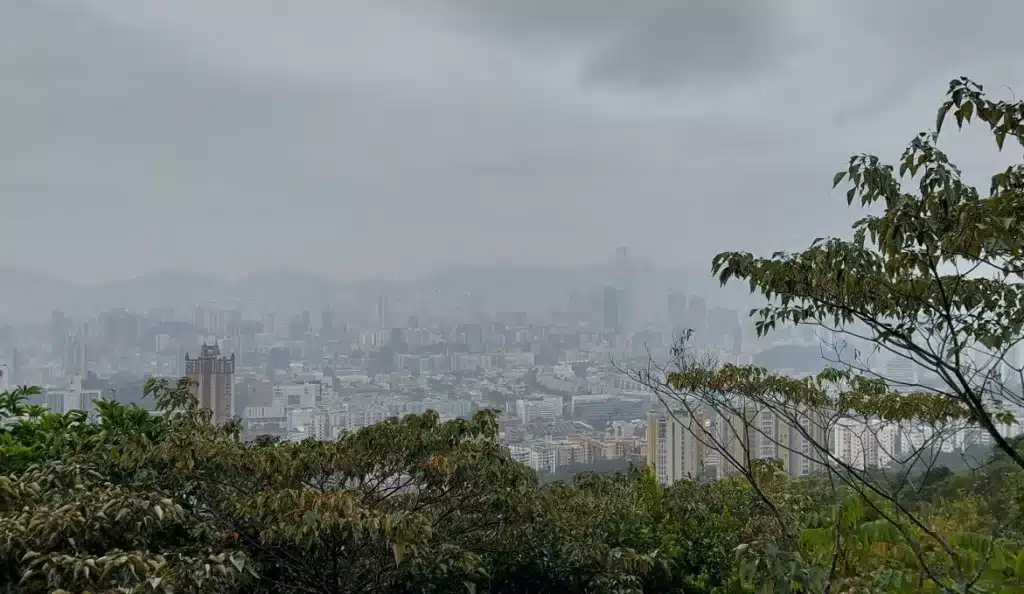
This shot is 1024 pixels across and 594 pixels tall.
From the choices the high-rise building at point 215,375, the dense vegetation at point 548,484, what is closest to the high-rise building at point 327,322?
the high-rise building at point 215,375

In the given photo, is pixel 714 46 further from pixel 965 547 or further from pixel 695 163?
pixel 695 163

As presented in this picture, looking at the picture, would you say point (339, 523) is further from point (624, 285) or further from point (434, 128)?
point (434, 128)

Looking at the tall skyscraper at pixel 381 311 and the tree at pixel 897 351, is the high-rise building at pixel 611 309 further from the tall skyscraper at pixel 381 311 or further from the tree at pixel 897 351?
the tree at pixel 897 351

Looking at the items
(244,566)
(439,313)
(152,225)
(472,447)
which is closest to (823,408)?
(472,447)

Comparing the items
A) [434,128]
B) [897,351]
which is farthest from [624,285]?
[434,128]

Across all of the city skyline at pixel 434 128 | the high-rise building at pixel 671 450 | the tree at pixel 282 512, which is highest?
the city skyline at pixel 434 128
